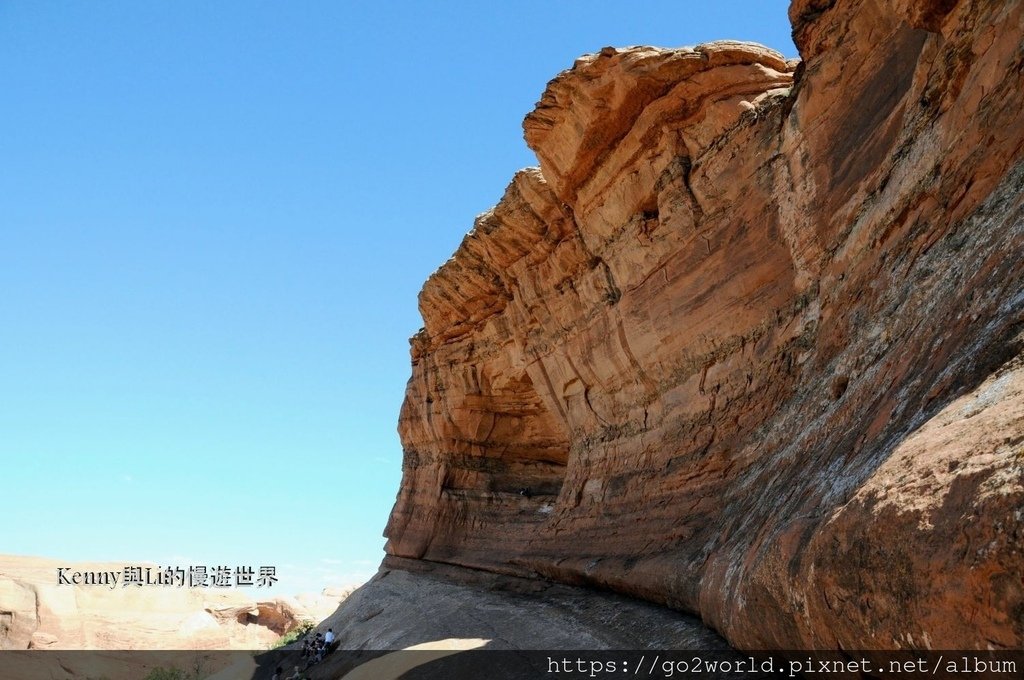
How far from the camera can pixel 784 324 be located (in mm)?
12031

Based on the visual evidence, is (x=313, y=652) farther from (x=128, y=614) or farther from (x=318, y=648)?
(x=128, y=614)

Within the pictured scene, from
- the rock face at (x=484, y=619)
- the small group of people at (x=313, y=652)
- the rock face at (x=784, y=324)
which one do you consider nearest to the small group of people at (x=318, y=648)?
the small group of people at (x=313, y=652)

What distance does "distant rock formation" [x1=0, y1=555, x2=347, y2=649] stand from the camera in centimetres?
4244

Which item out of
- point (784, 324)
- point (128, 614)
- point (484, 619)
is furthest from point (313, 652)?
point (128, 614)

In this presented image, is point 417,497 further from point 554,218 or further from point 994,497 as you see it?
point 994,497

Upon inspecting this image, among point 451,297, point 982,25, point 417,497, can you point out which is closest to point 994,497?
point 982,25

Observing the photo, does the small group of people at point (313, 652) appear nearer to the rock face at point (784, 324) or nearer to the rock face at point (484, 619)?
the rock face at point (484, 619)

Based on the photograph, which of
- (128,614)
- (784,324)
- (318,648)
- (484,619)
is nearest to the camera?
(784,324)

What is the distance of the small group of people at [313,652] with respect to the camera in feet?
→ 74.0

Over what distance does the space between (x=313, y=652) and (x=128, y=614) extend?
31.9 metres

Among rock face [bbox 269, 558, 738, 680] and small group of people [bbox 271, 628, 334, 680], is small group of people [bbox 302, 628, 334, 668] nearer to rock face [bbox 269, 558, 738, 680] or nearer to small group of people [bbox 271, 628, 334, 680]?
small group of people [bbox 271, 628, 334, 680]

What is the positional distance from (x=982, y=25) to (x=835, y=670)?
6.27 metres

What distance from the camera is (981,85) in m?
6.89

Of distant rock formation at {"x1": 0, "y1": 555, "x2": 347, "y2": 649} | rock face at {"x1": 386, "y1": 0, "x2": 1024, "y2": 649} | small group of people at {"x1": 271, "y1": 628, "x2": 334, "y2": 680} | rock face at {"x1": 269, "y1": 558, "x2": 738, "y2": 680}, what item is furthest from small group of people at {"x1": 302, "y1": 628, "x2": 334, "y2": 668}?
distant rock formation at {"x1": 0, "y1": 555, "x2": 347, "y2": 649}
